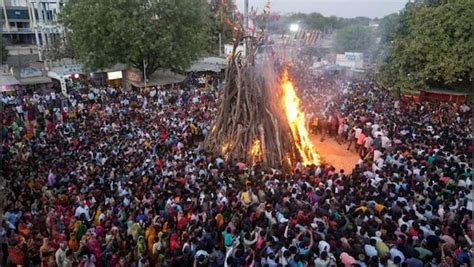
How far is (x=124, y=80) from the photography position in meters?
30.9

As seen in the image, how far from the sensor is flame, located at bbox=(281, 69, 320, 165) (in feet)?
51.9

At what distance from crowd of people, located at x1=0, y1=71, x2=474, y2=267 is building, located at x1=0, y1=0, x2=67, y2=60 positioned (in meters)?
30.0

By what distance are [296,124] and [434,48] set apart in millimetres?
10099

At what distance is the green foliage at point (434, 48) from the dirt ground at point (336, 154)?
765 cm

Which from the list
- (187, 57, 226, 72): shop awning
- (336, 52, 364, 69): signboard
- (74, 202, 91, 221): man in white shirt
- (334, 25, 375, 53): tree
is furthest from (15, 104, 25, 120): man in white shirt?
(334, 25, 375, 53): tree

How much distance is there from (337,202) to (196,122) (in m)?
9.54

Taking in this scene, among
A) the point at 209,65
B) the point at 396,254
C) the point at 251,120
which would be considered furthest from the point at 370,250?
the point at 209,65

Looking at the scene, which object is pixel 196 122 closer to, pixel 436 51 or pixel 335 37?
pixel 436 51

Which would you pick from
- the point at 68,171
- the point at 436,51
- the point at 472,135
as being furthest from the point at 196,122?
the point at 436,51

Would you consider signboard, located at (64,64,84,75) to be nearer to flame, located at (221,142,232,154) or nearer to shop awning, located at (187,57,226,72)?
shop awning, located at (187,57,226,72)

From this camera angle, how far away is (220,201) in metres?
10.2

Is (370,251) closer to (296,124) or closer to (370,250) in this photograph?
(370,250)

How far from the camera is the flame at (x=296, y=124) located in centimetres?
1583

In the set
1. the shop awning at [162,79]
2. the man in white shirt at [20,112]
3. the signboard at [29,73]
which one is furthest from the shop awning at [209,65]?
the man in white shirt at [20,112]
